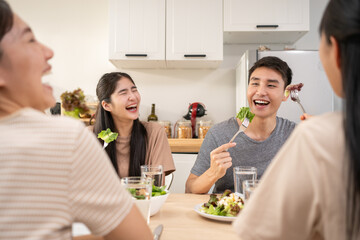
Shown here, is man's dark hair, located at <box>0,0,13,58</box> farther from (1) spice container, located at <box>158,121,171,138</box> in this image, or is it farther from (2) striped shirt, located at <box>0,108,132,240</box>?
(1) spice container, located at <box>158,121,171,138</box>

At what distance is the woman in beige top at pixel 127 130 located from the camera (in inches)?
78.0

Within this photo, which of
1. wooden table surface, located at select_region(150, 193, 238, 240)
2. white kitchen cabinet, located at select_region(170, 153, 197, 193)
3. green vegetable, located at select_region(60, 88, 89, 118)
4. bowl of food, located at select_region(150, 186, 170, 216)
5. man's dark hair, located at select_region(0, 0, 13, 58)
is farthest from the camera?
white kitchen cabinet, located at select_region(170, 153, 197, 193)

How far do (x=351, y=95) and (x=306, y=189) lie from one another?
6.0 inches

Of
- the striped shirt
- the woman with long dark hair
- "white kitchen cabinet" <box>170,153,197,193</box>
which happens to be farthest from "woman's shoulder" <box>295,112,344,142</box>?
"white kitchen cabinet" <box>170,153,197,193</box>

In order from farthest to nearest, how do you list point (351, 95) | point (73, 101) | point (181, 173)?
point (181, 173), point (73, 101), point (351, 95)

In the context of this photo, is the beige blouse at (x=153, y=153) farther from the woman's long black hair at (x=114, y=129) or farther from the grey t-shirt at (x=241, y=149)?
the grey t-shirt at (x=241, y=149)

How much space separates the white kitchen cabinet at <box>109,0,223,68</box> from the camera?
320 cm

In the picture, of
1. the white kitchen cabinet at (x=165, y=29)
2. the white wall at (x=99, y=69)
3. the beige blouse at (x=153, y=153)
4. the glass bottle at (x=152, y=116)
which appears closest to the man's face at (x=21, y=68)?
the beige blouse at (x=153, y=153)

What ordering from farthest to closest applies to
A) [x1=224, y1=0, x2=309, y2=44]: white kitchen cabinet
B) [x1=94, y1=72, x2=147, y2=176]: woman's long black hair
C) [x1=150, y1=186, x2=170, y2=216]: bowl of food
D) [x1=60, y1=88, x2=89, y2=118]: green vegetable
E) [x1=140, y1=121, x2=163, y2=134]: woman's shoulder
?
1. [x1=224, y1=0, x2=309, y2=44]: white kitchen cabinet
2. [x1=140, y1=121, x2=163, y2=134]: woman's shoulder
3. [x1=94, y1=72, x2=147, y2=176]: woman's long black hair
4. [x1=150, y1=186, x2=170, y2=216]: bowl of food
5. [x1=60, y1=88, x2=89, y2=118]: green vegetable

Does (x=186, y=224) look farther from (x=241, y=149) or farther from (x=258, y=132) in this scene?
(x=258, y=132)

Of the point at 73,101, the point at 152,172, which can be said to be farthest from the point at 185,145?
the point at 73,101

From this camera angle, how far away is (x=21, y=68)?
0.61m

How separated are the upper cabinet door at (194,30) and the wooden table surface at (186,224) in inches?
81.9

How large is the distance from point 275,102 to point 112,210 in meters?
1.52
